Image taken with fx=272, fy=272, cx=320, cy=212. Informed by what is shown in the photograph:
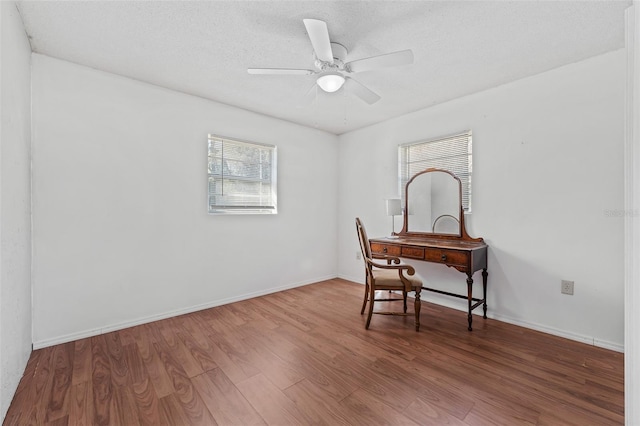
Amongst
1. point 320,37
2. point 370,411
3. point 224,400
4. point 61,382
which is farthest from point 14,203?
point 370,411

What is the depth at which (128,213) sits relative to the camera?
2.66 metres

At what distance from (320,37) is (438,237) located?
2.54m

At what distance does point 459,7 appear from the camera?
174cm

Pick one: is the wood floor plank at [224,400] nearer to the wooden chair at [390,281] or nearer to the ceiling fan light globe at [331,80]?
the wooden chair at [390,281]

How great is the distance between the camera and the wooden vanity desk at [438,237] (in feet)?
8.68

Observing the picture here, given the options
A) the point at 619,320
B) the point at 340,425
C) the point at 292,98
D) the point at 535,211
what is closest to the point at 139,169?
the point at 292,98

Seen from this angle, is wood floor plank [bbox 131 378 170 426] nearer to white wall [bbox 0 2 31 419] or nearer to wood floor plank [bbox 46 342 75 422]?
wood floor plank [bbox 46 342 75 422]

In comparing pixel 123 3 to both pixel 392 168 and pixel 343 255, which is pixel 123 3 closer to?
pixel 392 168

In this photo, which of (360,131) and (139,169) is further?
(360,131)

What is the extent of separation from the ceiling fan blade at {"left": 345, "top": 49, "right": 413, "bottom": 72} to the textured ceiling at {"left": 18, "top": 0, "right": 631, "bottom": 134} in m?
0.25

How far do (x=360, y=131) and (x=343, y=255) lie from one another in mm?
2020

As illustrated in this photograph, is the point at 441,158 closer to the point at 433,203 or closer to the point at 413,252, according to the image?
the point at 433,203

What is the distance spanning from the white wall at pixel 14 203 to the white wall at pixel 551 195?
3.22 meters

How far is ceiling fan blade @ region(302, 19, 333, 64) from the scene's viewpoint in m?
1.53
